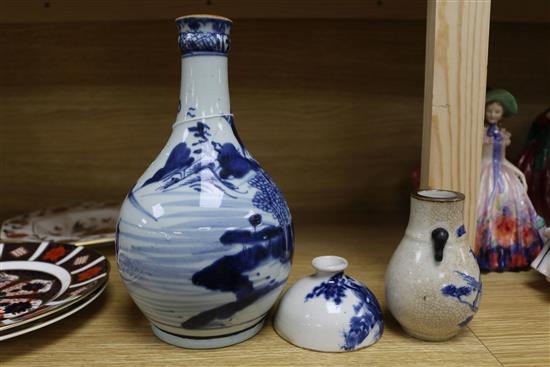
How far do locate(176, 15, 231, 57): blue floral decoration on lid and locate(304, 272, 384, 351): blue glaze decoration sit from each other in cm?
27

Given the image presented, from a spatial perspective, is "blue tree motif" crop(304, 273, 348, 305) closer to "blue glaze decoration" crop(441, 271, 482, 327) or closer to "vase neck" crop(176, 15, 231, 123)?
"blue glaze decoration" crop(441, 271, 482, 327)

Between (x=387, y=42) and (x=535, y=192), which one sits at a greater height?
(x=387, y=42)

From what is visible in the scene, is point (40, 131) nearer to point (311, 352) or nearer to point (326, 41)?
point (326, 41)

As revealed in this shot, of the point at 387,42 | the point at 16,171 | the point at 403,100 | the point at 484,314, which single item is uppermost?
the point at 387,42

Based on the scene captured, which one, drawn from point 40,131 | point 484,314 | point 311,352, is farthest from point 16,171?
point 484,314

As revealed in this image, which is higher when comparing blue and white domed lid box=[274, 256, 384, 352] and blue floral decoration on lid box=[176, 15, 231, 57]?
blue floral decoration on lid box=[176, 15, 231, 57]

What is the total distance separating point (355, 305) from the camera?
53cm

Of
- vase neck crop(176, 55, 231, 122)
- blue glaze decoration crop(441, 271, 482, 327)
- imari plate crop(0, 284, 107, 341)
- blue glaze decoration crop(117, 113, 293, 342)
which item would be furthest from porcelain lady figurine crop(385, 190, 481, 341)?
imari plate crop(0, 284, 107, 341)

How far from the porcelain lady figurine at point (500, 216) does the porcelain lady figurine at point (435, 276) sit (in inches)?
8.4

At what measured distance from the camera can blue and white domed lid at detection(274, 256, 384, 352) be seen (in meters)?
0.52

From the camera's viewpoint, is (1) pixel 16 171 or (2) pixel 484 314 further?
(1) pixel 16 171

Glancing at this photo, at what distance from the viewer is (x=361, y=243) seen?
87cm

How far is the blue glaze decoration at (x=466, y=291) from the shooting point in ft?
1.69

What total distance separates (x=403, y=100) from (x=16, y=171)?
0.76 m
